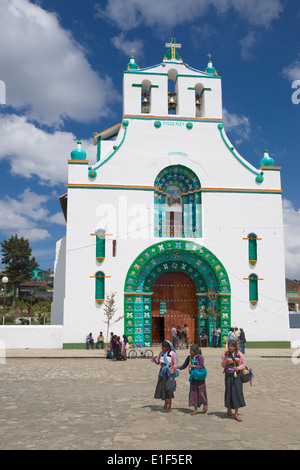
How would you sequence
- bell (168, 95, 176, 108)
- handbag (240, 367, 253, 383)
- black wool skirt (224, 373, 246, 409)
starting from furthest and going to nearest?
bell (168, 95, 176, 108)
handbag (240, 367, 253, 383)
black wool skirt (224, 373, 246, 409)

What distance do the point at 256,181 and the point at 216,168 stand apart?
238 cm

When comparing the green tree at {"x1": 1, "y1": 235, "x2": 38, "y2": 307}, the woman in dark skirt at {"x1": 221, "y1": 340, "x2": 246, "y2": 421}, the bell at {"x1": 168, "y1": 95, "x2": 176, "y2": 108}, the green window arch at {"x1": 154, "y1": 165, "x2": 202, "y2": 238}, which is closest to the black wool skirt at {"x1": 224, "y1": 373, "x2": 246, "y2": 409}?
the woman in dark skirt at {"x1": 221, "y1": 340, "x2": 246, "y2": 421}

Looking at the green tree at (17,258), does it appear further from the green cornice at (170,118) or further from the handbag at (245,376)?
the handbag at (245,376)

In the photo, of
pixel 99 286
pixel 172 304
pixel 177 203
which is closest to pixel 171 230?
pixel 177 203

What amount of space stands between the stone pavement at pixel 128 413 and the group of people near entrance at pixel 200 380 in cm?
27

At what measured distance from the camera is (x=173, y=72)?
84.4 feet

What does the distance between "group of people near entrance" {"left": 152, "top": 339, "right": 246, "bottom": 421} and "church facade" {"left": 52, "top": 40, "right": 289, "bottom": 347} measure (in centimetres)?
1338

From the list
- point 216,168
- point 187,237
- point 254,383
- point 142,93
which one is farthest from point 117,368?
point 142,93

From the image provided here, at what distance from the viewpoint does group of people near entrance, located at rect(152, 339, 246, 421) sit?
28.1 ft

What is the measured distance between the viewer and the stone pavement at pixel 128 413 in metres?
6.89

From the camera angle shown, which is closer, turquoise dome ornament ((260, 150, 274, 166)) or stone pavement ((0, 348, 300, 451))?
stone pavement ((0, 348, 300, 451))

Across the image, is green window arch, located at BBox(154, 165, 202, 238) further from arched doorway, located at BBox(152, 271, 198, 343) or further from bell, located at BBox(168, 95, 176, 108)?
bell, located at BBox(168, 95, 176, 108)

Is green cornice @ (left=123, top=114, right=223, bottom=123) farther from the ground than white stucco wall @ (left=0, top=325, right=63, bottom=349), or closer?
farther from the ground

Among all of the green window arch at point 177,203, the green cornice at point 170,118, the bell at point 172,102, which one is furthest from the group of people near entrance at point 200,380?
the bell at point 172,102
